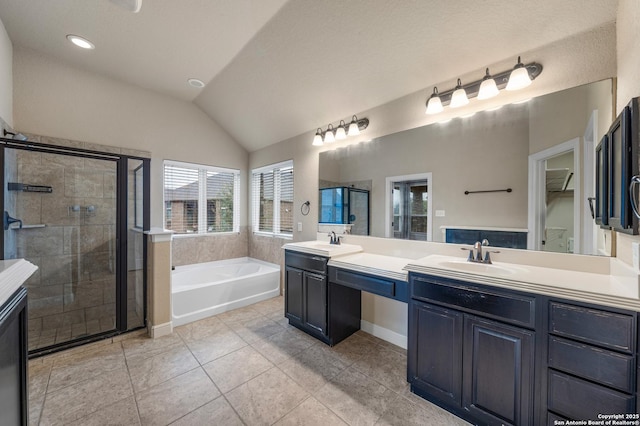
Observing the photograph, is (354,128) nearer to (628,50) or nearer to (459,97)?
(459,97)

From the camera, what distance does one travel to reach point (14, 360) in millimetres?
976

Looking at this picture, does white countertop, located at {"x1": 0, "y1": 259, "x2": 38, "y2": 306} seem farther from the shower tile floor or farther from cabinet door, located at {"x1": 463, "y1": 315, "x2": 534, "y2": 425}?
cabinet door, located at {"x1": 463, "y1": 315, "x2": 534, "y2": 425}

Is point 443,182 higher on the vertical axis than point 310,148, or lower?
lower

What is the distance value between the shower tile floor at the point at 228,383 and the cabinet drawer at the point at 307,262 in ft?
2.40

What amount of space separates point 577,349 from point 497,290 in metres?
0.38

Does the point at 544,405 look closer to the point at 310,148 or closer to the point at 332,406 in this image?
the point at 332,406

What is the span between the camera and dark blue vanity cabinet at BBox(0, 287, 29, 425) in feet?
2.86

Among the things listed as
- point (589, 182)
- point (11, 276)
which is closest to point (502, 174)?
point (589, 182)

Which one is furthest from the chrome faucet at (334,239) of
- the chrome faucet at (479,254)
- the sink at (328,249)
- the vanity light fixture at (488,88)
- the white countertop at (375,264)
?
the vanity light fixture at (488,88)

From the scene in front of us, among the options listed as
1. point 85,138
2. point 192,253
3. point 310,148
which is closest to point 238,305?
point 192,253

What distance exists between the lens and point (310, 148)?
3.36m

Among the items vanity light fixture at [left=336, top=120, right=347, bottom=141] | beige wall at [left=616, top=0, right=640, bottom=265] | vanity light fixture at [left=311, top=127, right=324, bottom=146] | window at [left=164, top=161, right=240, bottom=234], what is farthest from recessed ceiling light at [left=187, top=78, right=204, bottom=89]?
beige wall at [left=616, top=0, right=640, bottom=265]

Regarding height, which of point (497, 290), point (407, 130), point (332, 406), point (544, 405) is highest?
point (407, 130)

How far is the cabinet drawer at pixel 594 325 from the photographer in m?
1.07
